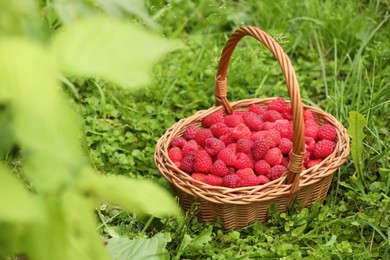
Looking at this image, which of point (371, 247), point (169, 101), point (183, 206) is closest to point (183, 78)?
point (169, 101)

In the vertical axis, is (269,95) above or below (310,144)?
below

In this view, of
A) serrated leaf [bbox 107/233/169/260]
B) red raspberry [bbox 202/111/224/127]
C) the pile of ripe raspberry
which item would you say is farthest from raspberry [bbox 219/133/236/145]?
serrated leaf [bbox 107/233/169/260]

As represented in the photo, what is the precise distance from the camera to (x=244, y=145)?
6.78ft

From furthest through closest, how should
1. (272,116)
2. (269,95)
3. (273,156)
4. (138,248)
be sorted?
1. (269,95)
2. (272,116)
3. (273,156)
4. (138,248)

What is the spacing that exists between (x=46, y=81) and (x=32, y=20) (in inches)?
7.4

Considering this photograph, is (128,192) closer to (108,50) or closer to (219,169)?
(108,50)

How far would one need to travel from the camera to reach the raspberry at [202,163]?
1.99m

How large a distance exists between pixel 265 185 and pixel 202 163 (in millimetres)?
214

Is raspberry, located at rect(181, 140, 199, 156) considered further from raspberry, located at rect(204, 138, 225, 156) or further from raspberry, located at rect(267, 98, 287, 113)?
raspberry, located at rect(267, 98, 287, 113)

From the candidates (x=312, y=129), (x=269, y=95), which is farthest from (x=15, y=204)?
(x=269, y=95)

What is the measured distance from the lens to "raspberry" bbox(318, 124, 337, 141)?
6.95 feet

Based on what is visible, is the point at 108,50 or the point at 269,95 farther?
the point at 269,95

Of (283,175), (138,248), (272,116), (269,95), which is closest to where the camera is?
(138,248)

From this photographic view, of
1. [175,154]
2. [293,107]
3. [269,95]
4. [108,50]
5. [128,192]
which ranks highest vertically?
[108,50]
